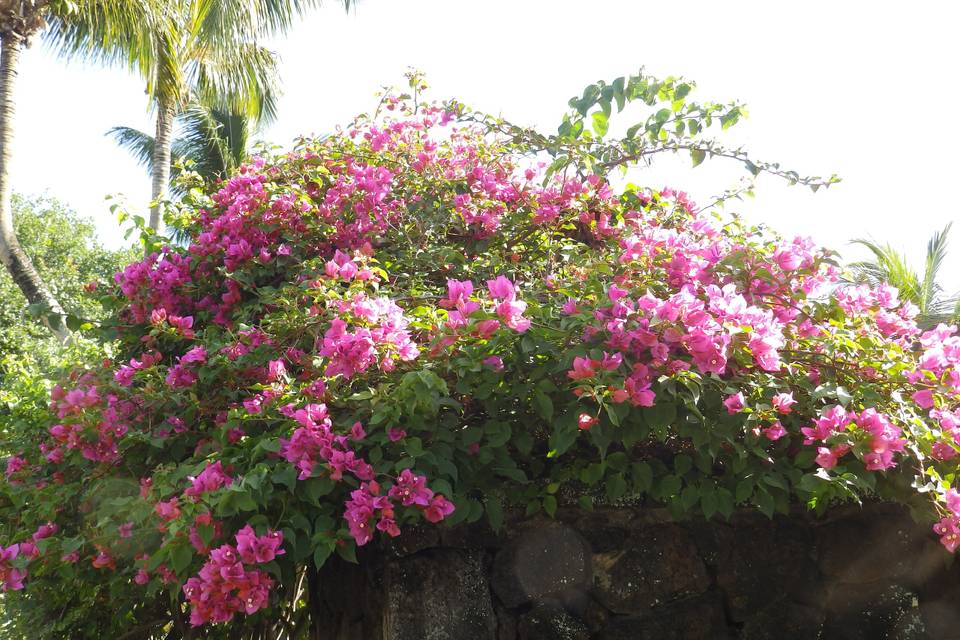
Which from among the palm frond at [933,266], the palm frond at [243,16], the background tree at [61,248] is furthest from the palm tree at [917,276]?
the background tree at [61,248]

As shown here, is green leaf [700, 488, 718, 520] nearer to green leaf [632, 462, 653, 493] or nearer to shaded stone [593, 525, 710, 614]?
green leaf [632, 462, 653, 493]

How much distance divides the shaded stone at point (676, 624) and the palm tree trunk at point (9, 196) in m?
5.88

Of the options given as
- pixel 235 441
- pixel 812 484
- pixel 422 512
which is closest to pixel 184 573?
pixel 235 441

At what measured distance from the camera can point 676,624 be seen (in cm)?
269

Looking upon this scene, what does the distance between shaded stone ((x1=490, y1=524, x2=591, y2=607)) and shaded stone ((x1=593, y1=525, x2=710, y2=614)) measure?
0.23 ft

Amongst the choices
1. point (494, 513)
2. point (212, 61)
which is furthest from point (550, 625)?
point (212, 61)

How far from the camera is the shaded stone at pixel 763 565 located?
2.79 meters

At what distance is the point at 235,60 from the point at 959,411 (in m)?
10.6

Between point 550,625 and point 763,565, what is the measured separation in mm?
842

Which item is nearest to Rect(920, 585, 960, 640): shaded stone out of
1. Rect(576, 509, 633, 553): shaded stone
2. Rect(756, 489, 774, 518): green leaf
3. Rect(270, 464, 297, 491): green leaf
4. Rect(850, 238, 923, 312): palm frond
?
Rect(756, 489, 774, 518): green leaf

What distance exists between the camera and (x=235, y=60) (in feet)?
35.6

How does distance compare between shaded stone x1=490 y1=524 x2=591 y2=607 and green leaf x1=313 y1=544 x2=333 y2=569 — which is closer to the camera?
green leaf x1=313 y1=544 x2=333 y2=569

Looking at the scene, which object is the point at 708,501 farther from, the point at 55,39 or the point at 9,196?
the point at 55,39

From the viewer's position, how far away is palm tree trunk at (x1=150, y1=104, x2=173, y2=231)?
32.0ft
